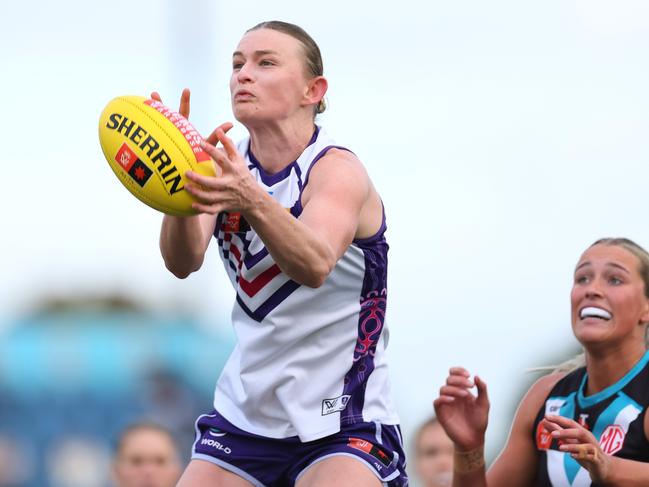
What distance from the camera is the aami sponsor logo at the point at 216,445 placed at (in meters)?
5.88

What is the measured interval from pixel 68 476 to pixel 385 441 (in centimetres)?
637

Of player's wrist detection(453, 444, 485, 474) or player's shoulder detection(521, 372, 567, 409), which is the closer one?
player's wrist detection(453, 444, 485, 474)

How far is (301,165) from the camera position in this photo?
5812mm

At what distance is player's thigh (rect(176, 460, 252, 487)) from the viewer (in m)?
5.81

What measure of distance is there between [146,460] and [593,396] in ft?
8.81

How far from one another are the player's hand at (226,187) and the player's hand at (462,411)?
6.07 feet

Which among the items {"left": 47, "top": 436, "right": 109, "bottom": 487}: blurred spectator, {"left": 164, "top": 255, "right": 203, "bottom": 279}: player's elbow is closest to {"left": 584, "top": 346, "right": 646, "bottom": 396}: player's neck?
{"left": 164, "top": 255, "right": 203, "bottom": 279}: player's elbow

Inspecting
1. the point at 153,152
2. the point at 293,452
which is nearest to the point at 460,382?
the point at 293,452

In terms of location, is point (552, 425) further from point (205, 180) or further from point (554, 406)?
point (205, 180)

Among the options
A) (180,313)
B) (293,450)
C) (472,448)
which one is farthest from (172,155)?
(180,313)

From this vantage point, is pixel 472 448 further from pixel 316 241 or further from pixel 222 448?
pixel 316 241

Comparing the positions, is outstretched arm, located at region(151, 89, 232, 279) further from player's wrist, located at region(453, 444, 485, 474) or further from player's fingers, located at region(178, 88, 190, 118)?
player's wrist, located at region(453, 444, 485, 474)

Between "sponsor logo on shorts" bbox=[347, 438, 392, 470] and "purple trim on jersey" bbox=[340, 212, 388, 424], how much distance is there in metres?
0.08

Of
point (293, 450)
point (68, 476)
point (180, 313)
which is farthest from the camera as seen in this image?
point (180, 313)
